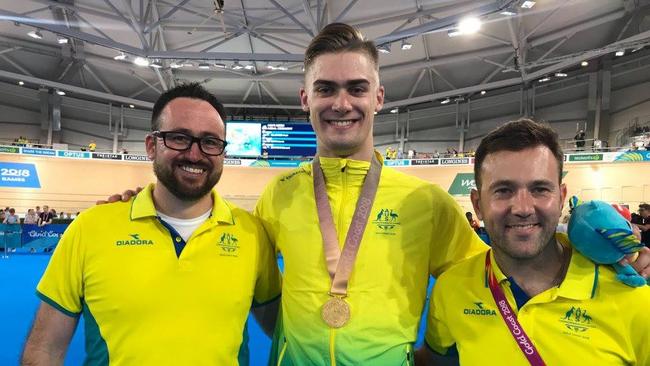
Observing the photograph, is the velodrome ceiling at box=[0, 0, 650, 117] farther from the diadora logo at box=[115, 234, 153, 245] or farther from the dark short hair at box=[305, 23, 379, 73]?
the diadora logo at box=[115, 234, 153, 245]

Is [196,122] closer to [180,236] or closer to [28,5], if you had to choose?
[180,236]

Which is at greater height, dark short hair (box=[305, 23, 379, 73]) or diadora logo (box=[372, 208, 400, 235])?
dark short hair (box=[305, 23, 379, 73])

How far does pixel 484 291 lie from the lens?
1.73 meters

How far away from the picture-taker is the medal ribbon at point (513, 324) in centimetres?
156

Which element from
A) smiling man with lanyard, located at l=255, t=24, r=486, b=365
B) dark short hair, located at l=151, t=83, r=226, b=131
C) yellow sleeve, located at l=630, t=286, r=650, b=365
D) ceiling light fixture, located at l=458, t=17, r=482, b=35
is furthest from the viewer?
ceiling light fixture, located at l=458, t=17, r=482, b=35

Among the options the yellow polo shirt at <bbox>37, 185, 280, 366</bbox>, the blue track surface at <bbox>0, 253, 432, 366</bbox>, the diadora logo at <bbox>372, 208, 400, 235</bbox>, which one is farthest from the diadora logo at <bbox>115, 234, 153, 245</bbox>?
the diadora logo at <bbox>372, 208, 400, 235</bbox>

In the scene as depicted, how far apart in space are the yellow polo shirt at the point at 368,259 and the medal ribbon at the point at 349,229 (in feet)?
0.10

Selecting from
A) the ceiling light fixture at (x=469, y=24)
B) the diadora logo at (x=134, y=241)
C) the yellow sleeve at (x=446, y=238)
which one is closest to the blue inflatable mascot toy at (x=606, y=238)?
the yellow sleeve at (x=446, y=238)

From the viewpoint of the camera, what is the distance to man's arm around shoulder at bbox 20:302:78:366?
1.85 meters

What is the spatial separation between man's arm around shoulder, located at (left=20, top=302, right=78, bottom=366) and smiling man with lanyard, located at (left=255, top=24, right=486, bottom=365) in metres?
0.99

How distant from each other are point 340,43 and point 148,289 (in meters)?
1.45

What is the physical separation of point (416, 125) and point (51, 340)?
28849mm

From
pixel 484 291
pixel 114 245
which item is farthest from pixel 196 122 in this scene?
pixel 484 291

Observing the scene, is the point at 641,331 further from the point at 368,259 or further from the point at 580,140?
the point at 580,140
